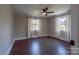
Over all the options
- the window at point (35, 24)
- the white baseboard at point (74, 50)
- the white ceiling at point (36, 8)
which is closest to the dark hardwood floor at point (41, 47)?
the white baseboard at point (74, 50)

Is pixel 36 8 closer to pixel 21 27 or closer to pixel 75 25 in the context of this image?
pixel 21 27

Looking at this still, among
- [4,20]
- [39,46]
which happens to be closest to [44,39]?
[39,46]

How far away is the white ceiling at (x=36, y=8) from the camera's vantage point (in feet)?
4.13

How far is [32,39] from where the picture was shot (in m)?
1.43

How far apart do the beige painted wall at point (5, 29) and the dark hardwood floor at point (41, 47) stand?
13 cm

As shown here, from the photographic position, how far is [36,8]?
4.32 ft

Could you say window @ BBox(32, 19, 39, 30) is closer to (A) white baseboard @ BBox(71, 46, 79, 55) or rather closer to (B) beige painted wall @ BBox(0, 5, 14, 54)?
(B) beige painted wall @ BBox(0, 5, 14, 54)

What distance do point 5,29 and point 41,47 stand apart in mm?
588

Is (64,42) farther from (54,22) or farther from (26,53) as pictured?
(26,53)

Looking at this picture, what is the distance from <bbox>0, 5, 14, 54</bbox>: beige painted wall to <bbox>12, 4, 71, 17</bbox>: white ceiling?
137 millimetres

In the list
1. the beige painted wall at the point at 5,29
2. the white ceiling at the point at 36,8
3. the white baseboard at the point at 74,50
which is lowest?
the white baseboard at the point at 74,50

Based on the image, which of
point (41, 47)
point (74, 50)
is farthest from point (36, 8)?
point (74, 50)

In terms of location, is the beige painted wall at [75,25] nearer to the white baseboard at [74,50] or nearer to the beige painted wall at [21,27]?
the white baseboard at [74,50]

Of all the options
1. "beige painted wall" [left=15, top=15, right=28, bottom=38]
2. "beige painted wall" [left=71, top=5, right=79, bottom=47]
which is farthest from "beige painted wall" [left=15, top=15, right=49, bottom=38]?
"beige painted wall" [left=71, top=5, right=79, bottom=47]
